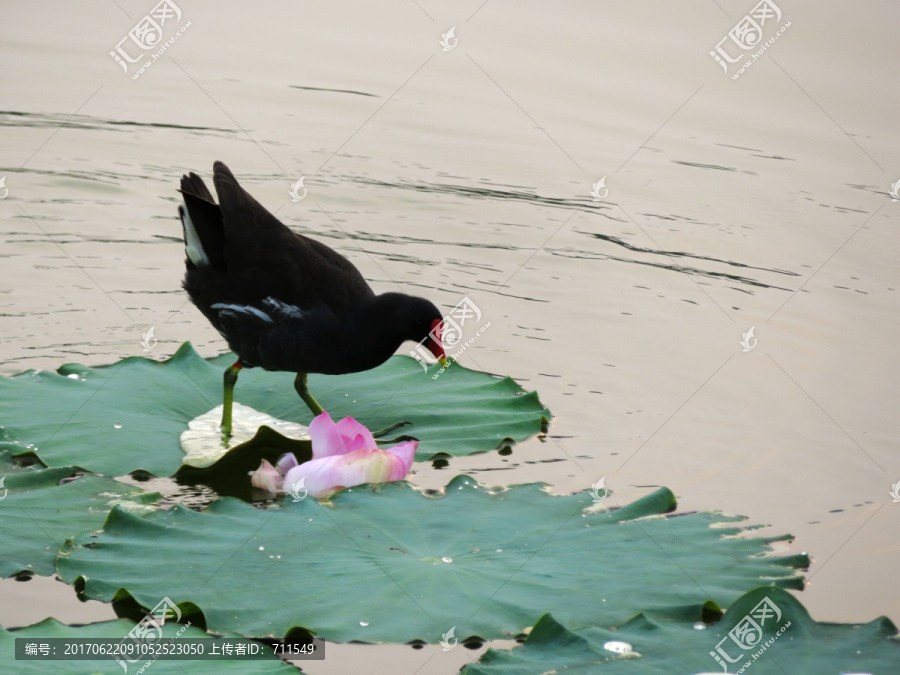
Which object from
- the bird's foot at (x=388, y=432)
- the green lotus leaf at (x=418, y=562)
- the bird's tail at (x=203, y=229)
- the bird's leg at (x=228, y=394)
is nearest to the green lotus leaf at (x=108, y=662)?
the green lotus leaf at (x=418, y=562)

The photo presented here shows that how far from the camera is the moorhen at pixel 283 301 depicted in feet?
14.0

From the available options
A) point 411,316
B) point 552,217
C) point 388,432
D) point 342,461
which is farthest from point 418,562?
point 552,217

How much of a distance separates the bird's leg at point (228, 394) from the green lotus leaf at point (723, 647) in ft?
6.09

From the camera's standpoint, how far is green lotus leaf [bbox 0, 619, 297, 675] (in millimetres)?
2467

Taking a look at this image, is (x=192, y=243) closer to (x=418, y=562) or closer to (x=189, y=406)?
(x=189, y=406)

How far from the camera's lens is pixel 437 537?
3250 mm

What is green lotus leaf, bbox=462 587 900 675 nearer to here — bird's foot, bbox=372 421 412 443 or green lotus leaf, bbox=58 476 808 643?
green lotus leaf, bbox=58 476 808 643

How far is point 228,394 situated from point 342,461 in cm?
97

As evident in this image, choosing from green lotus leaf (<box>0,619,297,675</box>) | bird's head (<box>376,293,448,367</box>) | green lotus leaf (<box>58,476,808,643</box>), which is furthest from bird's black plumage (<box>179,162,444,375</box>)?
green lotus leaf (<box>0,619,297,675</box>)

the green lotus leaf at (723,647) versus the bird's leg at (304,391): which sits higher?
the bird's leg at (304,391)

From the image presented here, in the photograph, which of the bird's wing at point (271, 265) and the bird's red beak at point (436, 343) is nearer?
the bird's red beak at point (436, 343)

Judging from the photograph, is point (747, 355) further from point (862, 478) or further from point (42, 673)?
point (42, 673)

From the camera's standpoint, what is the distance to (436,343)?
4.32 meters

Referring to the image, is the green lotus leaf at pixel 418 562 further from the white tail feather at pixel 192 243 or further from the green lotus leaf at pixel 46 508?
the white tail feather at pixel 192 243
